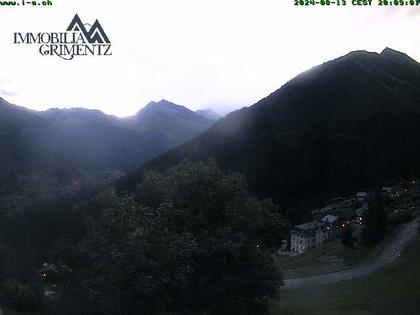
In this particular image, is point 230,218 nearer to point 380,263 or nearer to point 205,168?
point 205,168

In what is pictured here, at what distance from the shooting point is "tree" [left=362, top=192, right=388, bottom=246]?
7244 centimetres

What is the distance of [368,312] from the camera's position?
3241cm

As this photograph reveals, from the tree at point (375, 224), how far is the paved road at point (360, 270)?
390 centimetres

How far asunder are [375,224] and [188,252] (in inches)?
2326

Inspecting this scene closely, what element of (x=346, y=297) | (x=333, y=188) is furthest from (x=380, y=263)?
(x=333, y=188)

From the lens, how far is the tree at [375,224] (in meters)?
72.4

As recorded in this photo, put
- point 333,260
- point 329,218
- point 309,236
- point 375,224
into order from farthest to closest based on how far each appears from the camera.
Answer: point 329,218 → point 309,236 → point 375,224 → point 333,260

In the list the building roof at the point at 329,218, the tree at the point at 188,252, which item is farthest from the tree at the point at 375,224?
the building roof at the point at 329,218

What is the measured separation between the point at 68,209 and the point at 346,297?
121 meters

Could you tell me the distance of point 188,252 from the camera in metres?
20.9

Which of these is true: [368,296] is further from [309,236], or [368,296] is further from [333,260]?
[309,236]

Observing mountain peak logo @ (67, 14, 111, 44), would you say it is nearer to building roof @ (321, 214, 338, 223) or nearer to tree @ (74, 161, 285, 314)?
tree @ (74, 161, 285, 314)

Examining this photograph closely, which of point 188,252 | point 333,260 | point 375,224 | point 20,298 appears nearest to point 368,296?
point 188,252

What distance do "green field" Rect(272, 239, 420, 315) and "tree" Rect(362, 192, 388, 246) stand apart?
726 inches
